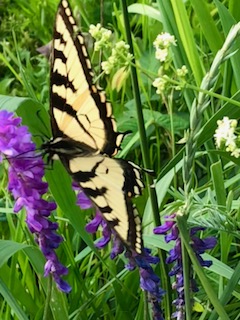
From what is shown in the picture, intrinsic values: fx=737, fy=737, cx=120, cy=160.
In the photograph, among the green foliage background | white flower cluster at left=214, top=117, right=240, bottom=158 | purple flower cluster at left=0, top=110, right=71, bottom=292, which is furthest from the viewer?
the green foliage background

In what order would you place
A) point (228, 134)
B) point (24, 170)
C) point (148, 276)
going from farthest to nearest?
point (148, 276) → point (24, 170) → point (228, 134)

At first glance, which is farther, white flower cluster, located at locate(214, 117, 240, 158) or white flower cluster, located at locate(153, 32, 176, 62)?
white flower cluster, located at locate(153, 32, 176, 62)

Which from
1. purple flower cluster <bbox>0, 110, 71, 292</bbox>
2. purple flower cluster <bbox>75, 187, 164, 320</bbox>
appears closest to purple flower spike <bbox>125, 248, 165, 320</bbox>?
purple flower cluster <bbox>75, 187, 164, 320</bbox>

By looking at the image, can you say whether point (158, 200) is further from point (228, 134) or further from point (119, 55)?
point (228, 134)

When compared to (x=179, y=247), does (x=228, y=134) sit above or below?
above

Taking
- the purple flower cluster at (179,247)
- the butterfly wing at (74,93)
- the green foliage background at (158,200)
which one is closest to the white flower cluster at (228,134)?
the green foliage background at (158,200)

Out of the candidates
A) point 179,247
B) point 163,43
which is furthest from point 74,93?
point 179,247

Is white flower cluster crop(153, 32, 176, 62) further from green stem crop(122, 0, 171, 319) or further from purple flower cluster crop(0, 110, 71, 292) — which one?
purple flower cluster crop(0, 110, 71, 292)

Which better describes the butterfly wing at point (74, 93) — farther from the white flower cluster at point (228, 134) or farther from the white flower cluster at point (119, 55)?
the white flower cluster at point (228, 134)
